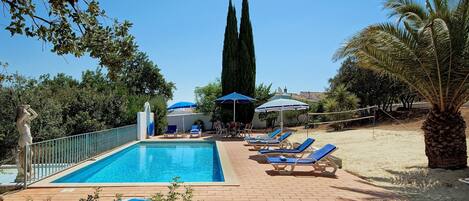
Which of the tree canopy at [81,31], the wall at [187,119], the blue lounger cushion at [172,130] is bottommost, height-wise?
the blue lounger cushion at [172,130]

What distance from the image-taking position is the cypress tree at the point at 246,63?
27562mm

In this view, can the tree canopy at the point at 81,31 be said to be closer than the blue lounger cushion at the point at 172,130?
Yes

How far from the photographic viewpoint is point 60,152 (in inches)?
413

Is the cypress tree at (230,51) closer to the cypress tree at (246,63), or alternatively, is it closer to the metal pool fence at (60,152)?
the cypress tree at (246,63)

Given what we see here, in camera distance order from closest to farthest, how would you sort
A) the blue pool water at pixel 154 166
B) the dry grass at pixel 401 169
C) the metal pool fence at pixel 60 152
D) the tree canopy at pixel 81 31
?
the tree canopy at pixel 81 31 < the dry grass at pixel 401 169 < the metal pool fence at pixel 60 152 < the blue pool water at pixel 154 166

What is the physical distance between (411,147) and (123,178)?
36.6ft

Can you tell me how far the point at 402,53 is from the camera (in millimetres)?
9656

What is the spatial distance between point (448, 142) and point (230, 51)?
19841 millimetres

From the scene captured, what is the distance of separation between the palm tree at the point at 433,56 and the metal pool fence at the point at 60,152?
838 centimetres

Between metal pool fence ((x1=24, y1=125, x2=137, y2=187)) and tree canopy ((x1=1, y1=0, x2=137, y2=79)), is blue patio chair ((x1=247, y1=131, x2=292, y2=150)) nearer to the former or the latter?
metal pool fence ((x1=24, y1=125, x2=137, y2=187))

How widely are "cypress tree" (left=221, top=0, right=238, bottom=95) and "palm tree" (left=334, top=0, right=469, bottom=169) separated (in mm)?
17618

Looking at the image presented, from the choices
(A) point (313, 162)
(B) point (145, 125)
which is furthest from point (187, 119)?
(A) point (313, 162)

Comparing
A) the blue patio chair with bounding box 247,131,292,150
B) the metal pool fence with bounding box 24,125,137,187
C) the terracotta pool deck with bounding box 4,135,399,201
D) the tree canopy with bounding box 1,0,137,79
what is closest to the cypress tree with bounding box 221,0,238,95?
the blue patio chair with bounding box 247,131,292,150

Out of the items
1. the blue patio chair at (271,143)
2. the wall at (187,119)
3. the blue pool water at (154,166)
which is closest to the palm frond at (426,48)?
the blue pool water at (154,166)
